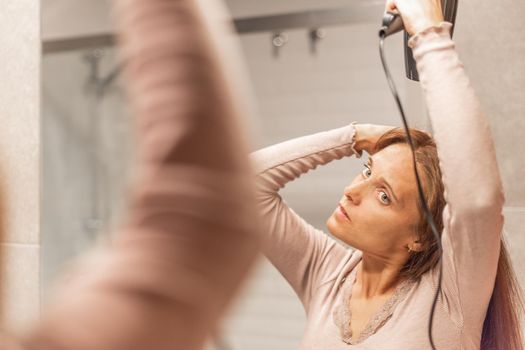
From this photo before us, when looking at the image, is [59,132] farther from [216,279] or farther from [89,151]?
[216,279]

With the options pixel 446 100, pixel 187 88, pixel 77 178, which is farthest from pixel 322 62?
pixel 187 88

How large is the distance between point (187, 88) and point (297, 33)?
871 millimetres

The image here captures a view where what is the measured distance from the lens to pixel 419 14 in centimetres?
61

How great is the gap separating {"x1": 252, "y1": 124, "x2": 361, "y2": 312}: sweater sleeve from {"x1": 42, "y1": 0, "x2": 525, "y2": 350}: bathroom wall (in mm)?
42

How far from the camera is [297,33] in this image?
974 millimetres

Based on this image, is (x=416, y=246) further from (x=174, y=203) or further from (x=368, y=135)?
(x=174, y=203)

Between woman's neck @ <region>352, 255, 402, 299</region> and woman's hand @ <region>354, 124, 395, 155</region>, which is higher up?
woman's hand @ <region>354, 124, 395, 155</region>

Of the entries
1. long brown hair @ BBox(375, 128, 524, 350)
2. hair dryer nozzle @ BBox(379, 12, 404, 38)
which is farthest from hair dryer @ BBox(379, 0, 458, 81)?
long brown hair @ BBox(375, 128, 524, 350)

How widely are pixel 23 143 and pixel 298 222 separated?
61cm

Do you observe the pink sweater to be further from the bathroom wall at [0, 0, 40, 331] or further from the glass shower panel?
the bathroom wall at [0, 0, 40, 331]

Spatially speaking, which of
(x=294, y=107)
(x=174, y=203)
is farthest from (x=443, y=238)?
(x=174, y=203)

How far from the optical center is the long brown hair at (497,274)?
0.65 metres

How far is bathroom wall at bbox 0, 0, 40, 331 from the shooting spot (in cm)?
109

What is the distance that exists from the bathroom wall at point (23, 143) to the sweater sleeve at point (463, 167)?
80 cm
